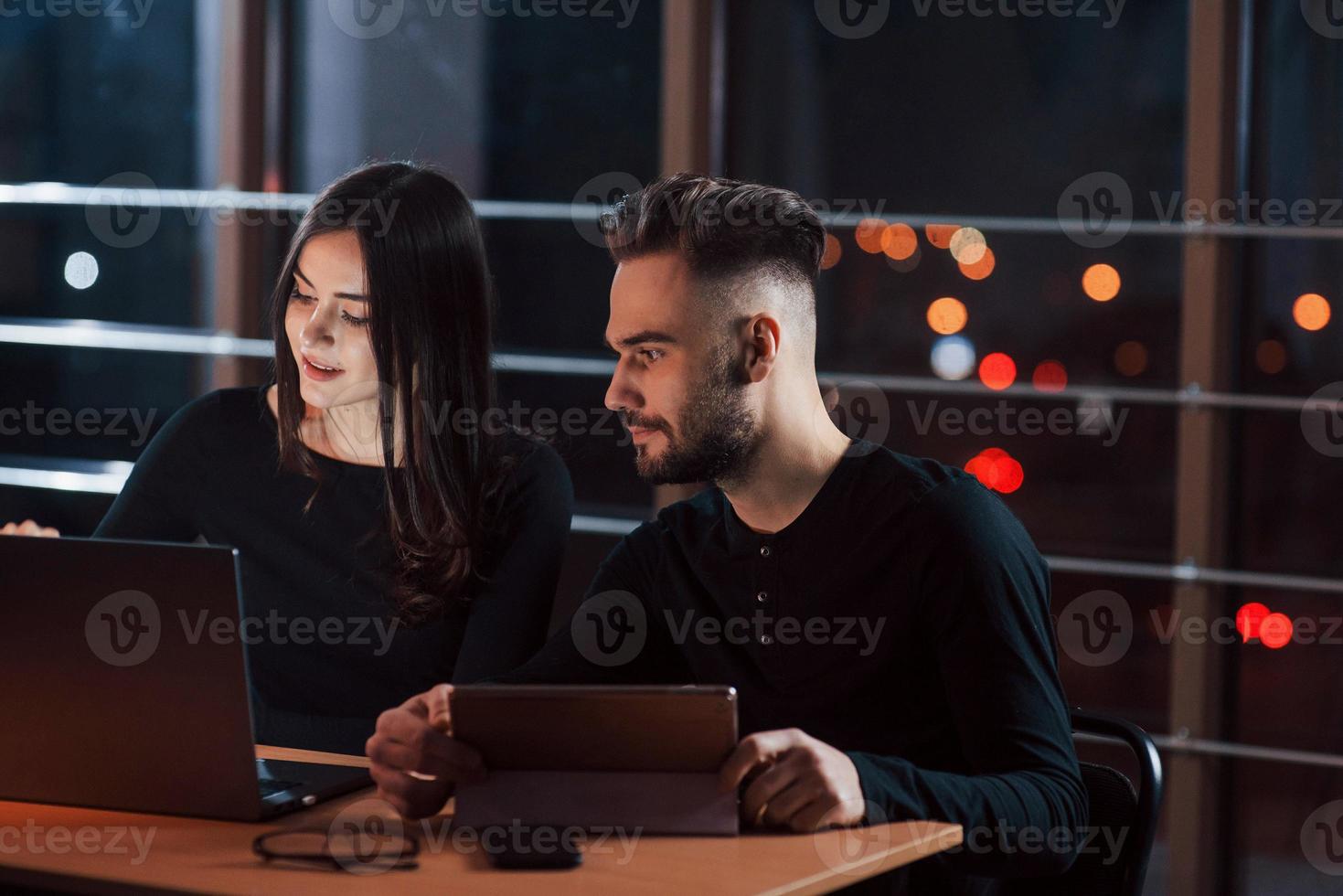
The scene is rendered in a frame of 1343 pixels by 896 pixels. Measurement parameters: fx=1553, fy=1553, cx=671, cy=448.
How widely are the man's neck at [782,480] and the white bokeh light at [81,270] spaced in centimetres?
318

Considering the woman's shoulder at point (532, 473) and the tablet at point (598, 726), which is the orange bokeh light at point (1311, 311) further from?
the tablet at point (598, 726)

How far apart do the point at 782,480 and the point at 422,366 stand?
65cm

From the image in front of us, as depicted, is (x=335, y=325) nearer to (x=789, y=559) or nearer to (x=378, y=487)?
(x=378, y=487)

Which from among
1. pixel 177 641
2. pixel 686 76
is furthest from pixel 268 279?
pixel 177 641

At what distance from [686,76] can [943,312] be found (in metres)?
0.84

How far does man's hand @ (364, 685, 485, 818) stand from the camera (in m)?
1.46

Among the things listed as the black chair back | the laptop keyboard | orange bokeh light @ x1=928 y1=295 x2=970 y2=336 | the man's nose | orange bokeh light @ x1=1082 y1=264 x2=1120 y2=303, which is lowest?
the black chair back

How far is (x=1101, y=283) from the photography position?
3.50 metres

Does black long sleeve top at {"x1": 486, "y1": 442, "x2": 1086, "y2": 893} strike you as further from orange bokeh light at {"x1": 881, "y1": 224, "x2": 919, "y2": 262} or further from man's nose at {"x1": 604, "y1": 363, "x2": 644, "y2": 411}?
orange bokeh light at {"x1": 881, "y1": 224, "x2": 919, "y2": 262}

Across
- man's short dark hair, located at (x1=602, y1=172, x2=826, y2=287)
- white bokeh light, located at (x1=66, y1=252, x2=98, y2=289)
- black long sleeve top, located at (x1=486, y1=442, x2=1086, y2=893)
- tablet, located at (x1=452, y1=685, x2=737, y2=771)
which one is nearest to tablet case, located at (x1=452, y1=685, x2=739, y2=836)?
tablet, located at (x1=452, y1=685, x2=737, y2=771)

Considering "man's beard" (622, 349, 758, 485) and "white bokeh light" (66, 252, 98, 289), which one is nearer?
"man's beard" (622, 349, 758, 485)

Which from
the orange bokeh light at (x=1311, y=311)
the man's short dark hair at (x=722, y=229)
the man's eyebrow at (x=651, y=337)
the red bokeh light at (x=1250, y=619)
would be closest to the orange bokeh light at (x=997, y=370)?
the orange bokeh light at (x=1311, y=311)

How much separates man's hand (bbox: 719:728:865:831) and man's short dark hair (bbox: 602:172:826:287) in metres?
0.66

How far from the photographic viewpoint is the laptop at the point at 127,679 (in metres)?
1.42
